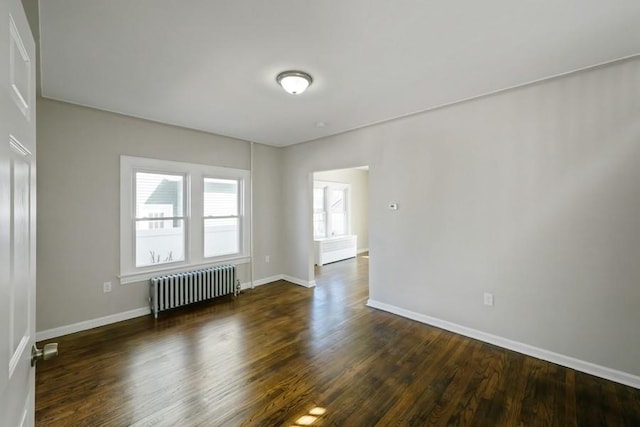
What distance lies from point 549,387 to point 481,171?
2.02 metres

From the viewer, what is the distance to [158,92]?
9.47 ft

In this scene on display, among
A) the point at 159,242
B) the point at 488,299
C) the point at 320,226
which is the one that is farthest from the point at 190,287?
the point at 320,226

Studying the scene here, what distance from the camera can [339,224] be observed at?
7824 mm

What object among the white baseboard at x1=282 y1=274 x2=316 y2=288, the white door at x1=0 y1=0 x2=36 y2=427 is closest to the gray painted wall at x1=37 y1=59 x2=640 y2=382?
the white baseboard at x1=282 y1=274 x2=316 y2=288

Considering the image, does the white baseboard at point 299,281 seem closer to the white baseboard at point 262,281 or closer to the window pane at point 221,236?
the white baseboard at point 262,281

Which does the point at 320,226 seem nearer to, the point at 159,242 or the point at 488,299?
the point at 159,242

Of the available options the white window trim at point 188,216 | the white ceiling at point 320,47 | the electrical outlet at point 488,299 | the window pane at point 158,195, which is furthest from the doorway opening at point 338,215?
the white ceiling at point 320,47

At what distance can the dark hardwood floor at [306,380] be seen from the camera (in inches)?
77.4

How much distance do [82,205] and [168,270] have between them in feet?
4.31

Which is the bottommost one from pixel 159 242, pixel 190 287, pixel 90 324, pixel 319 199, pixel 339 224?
pixel 90 324

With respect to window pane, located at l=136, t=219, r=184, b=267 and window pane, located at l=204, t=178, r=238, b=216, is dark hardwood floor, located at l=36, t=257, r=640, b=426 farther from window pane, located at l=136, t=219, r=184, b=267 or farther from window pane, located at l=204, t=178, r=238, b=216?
window pane, located at l=204, t=178, r=238, b=216

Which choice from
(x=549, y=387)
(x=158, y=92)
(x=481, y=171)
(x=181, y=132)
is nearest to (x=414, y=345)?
(x=549, y=387)

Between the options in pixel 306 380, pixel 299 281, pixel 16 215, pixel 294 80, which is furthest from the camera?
pixel 299 281

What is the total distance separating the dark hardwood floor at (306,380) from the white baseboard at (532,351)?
0.07m
